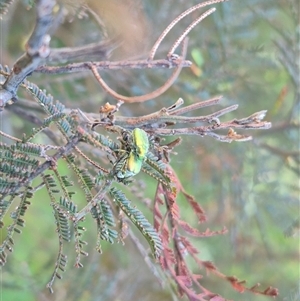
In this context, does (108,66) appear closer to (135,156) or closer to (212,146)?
(135,156)

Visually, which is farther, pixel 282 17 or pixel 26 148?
pixel 282 17

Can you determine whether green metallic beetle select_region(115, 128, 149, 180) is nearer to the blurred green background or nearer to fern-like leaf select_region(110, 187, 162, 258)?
fern-like leaf select_region(110, 187, 162, 258)

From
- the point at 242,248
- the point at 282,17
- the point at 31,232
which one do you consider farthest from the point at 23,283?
the point at 282,17

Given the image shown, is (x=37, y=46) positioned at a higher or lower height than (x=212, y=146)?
lower

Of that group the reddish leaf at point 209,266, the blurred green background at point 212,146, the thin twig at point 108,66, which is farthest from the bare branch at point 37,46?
the blurred green background at point 212,146

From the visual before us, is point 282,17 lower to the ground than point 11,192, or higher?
higher

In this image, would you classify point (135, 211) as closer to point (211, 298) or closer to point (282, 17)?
point (211, 298)

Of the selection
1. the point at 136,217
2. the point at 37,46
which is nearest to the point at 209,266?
the point at 136,217
